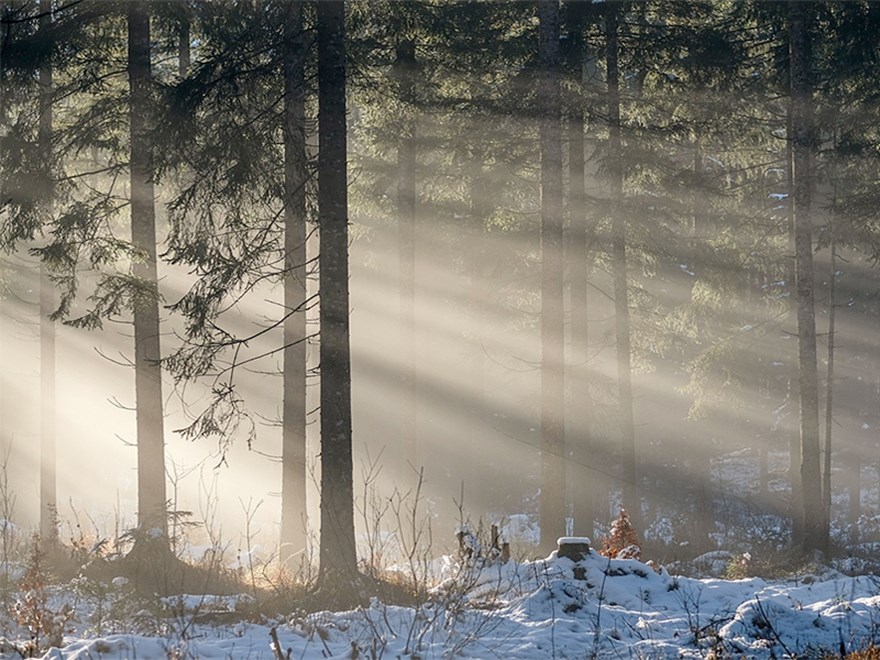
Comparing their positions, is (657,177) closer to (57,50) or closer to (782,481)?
(57,50)

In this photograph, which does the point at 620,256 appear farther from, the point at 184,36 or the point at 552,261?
the point at 184,36

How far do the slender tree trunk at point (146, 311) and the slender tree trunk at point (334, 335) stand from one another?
11.2ft

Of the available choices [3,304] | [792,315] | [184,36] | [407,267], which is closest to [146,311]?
[184,36]

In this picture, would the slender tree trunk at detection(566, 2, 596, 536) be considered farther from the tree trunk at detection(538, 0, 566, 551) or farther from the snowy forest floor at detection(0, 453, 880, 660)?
the snowy forest floor at detection(0, 453, 880, 660)

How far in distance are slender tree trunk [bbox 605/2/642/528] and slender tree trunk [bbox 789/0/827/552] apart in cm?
326

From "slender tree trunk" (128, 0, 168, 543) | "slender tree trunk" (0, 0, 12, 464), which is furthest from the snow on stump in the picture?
"slender tree trunk" (0, 0, 12, 464)

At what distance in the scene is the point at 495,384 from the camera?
102 feet

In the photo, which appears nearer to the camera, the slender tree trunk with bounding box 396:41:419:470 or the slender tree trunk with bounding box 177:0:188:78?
the slender tree trunk with bounding box 177:0:188:78

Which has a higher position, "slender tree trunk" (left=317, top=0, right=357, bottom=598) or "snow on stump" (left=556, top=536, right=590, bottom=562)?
"slender tree trunk" (left=317, top=0, right=357, bottom=598)

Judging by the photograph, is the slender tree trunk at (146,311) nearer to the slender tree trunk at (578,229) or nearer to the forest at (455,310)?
the forest at (455,310)

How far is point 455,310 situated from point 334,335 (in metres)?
15.9

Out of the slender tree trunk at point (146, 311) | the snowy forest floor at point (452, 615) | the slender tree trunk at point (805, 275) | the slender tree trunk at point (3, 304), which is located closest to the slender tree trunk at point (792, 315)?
the slender tree trunk at point (805, 275)

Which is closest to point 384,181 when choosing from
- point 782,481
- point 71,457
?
point 782,481

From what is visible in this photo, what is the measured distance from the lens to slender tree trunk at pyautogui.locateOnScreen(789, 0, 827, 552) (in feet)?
53.0
